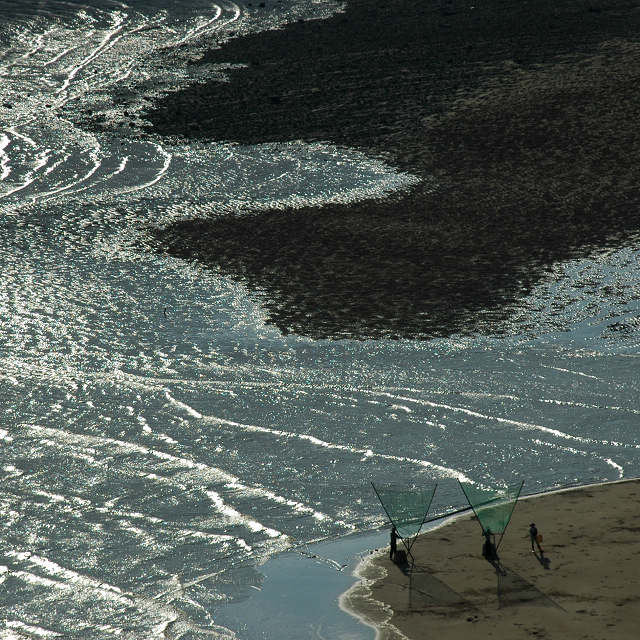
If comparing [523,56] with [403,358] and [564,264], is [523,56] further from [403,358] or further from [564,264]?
[403,358]

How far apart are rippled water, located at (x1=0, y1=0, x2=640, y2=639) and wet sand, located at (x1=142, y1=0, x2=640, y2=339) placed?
6.20ft

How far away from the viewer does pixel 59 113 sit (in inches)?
2645

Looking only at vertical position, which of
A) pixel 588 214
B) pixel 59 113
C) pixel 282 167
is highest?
pixel 59 113

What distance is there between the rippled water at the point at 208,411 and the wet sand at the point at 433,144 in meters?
1.89

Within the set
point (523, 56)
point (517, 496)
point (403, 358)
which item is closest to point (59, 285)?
point (403, 358)

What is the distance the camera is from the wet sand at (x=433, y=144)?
42.8m

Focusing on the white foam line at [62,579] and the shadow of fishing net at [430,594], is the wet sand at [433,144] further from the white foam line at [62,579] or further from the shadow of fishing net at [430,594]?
the white foam line at [62,579]

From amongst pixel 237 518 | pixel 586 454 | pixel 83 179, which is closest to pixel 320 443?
pixel 237 518

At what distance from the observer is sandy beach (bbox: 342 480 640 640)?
22.0 meters

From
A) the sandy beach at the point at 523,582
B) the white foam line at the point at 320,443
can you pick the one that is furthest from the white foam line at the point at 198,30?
the sandy beach at the point at 523,582

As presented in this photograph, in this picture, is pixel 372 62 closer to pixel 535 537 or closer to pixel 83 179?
pixel 83 179

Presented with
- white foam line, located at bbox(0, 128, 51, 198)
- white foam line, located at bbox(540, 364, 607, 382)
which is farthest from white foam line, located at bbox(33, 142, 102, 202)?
white foam line, located at bbox(540, 364, 607, 382)

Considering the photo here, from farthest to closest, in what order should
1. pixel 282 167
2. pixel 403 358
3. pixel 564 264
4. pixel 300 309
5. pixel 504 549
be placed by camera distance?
1. pixel 282 167
2. pixel 564 264
3. pixel 300 309
4. pixel 403 358
5. pixel 504 549

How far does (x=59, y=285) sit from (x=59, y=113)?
26.9 metres
